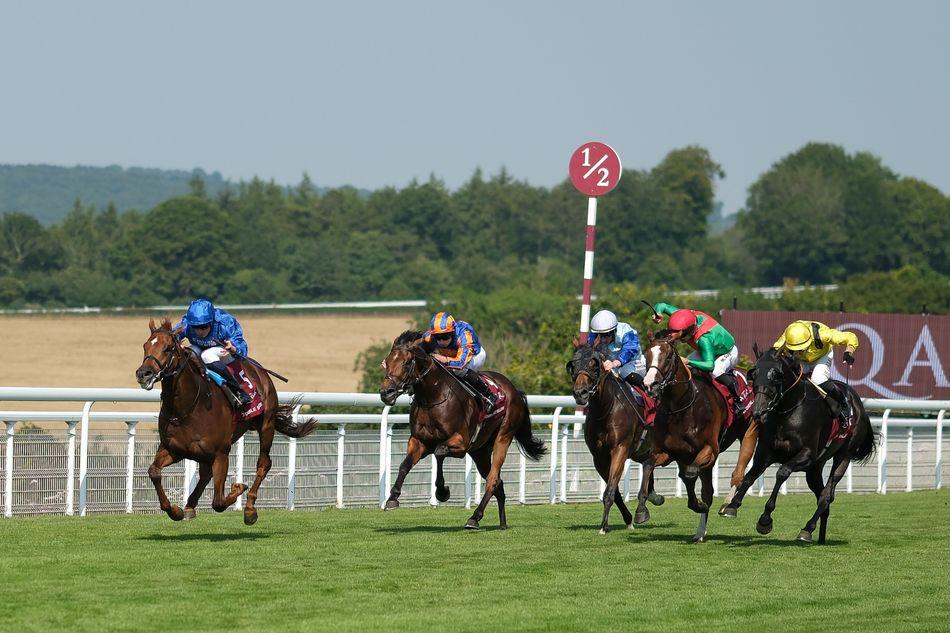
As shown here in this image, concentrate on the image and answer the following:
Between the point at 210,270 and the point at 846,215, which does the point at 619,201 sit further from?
the point at 210,270

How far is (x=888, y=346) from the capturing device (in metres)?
24.8

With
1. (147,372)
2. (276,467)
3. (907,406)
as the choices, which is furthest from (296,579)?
(907,406)

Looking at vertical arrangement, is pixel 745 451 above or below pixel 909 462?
above

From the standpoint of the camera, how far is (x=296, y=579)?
7207 millimetres

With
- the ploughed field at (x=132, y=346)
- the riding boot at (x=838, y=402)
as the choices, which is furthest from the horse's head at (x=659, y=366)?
the ploughed field at (x=132, y=346)

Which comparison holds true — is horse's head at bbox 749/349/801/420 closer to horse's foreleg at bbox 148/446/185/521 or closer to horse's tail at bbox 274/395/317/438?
horse's tail at bbox 274/395/317/438

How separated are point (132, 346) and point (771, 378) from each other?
32212 millimetres

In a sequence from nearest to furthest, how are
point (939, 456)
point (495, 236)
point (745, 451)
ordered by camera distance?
1. point (745, 451)
2. point (939, 456)
3. point (495, 236)

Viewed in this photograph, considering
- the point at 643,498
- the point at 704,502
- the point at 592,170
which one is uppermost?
the point at 592,170

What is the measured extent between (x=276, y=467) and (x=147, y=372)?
387cm

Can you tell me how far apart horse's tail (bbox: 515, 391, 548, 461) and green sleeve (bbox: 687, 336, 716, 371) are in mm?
1324

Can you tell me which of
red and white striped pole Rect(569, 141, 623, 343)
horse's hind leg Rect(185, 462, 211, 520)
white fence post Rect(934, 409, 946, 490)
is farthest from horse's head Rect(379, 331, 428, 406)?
white fence post Rect(934, 409, 946, 490)

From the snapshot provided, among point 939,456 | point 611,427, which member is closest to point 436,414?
point 611,427

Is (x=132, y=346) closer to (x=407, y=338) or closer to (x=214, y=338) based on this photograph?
(x=407, y=338)
